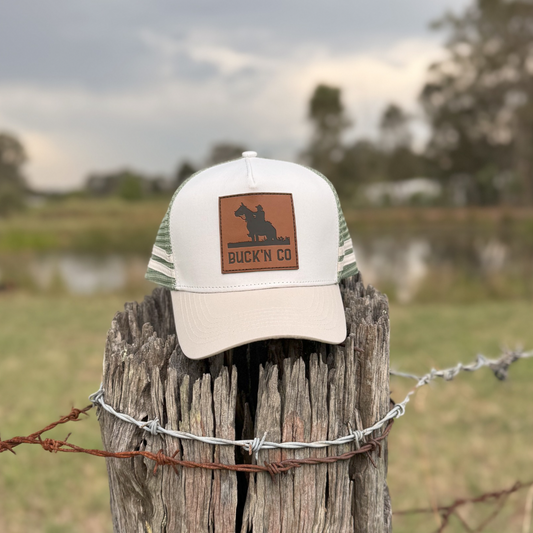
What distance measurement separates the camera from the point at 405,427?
205 inches

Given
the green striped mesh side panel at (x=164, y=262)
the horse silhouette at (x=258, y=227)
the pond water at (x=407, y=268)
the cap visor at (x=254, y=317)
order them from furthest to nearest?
the pond water at (x=407, y=268) < the green striped mesh side panel at (x=164, y=262) < the horse silhouette at (x=258, y=227) < the cap visor at (x=254, y=317)

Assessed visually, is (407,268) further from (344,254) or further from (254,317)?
(254,317)

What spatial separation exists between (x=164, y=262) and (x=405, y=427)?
432 centimetres

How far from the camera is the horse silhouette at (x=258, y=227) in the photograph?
153 cm

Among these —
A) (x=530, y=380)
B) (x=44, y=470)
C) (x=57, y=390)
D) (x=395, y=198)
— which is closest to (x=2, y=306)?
(x=57, y=390)

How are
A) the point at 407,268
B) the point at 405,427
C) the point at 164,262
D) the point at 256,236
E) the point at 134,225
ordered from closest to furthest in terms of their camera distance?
the point at 256,236, the point at 164,262, the point at 405,427, the point at 407,268, the point at 134,225

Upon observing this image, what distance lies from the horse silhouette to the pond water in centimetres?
1214

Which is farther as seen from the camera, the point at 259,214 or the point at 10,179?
the point at 10,179

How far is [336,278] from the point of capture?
1.63 metres

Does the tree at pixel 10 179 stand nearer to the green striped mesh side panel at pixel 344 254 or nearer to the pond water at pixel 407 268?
the pond water at pixel 407 268

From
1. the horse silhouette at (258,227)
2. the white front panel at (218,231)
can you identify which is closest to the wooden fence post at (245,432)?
the white front panel at (218,231)

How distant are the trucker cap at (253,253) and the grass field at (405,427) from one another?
853 mm

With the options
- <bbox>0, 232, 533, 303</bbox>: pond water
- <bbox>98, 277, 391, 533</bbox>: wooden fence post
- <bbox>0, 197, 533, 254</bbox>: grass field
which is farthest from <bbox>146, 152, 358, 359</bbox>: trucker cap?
<bbox>0, 197, 533, 254</bbox>: grass field

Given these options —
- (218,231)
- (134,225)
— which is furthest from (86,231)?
(218,231)
